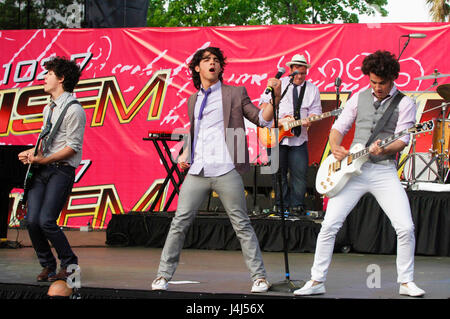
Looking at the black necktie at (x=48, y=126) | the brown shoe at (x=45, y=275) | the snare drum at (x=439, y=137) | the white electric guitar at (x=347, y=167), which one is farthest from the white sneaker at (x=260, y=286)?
the snare drum at (x=439, y=137)

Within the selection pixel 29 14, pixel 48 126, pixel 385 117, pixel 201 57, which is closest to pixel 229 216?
pixel 201 57

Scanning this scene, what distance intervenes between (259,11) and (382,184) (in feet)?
110

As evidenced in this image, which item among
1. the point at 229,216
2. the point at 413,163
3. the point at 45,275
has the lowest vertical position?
the point at 45,275

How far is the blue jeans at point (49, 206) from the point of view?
6219 mm

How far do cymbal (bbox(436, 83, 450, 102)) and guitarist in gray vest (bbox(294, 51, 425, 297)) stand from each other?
415cm

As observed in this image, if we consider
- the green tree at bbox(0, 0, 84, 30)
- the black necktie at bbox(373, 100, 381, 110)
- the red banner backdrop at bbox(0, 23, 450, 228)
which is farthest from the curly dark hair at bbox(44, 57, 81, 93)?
the green tree at bbox(0, 0, 84, 30)

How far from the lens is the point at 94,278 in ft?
22.1

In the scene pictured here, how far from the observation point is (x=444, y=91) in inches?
386

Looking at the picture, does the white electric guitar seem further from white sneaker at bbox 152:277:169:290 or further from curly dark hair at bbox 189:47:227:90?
white sneaker at bbox 152:277:169:290

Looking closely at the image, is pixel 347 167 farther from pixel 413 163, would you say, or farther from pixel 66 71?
pixel 413 163

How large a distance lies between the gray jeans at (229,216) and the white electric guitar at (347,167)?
2.30ft
